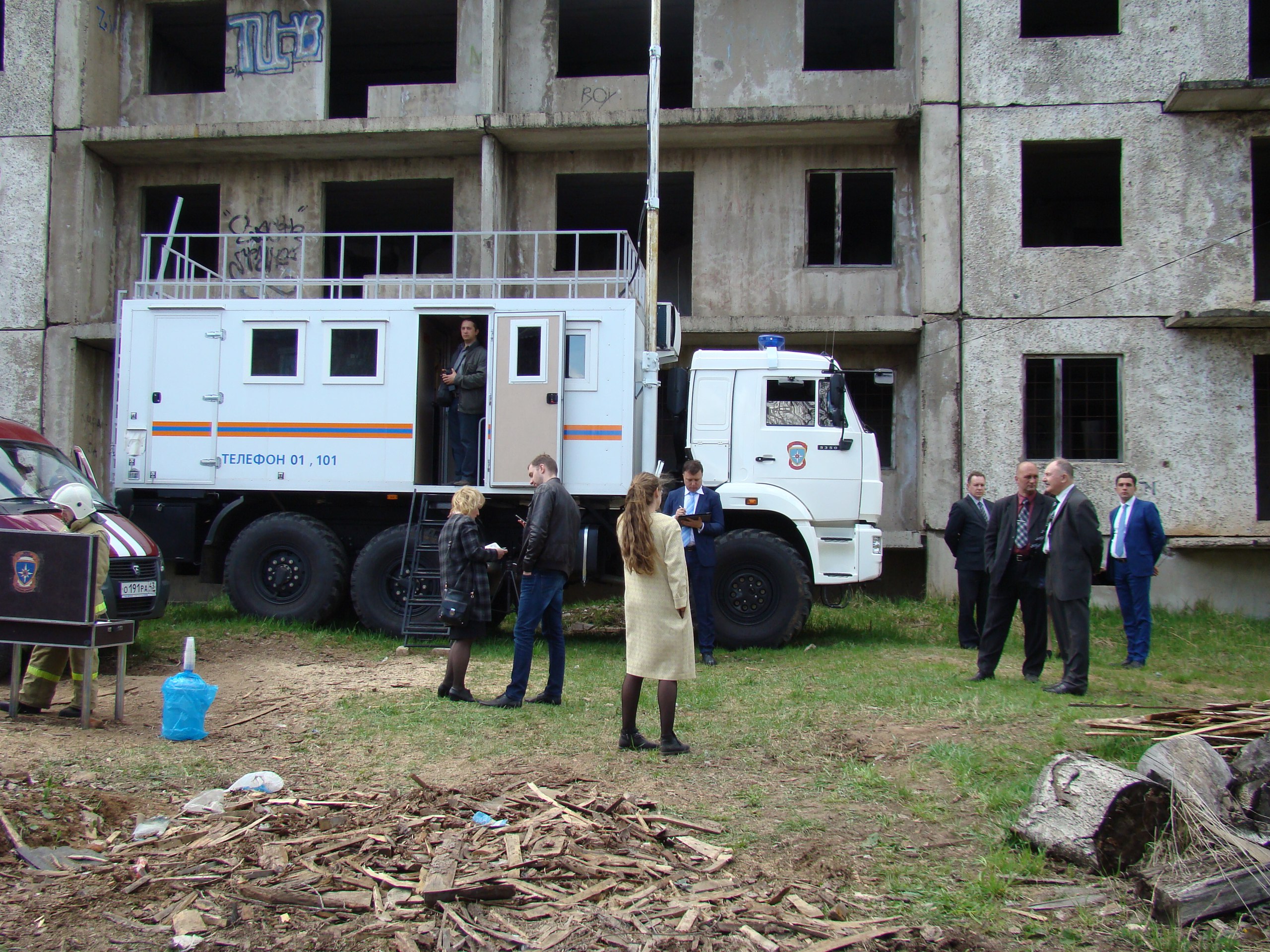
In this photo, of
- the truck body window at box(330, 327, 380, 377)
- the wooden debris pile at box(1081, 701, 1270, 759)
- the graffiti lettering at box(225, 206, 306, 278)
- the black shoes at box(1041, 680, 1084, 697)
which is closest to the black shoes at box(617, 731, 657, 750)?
the wooden debris pile at box(1081, 701, 1270, 759)

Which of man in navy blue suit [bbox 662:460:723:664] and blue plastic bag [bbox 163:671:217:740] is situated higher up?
man in navy blue suit [bbox 662:460:723:664]

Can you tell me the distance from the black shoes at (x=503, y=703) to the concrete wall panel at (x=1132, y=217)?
31.4ft

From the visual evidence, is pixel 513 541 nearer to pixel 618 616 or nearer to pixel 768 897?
pixel 618 616

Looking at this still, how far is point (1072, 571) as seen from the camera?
23.7 ft

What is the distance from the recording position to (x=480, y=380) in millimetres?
9969

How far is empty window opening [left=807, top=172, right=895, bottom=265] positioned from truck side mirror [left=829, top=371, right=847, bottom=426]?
507 cm

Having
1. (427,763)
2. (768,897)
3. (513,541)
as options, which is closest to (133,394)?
(513,541)

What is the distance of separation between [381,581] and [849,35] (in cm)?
1329

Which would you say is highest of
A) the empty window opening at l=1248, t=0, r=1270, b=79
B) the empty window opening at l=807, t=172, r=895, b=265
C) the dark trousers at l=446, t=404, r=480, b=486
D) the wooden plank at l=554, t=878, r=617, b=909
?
the empty window opening at l=1248, t=0, r=1270, b=79

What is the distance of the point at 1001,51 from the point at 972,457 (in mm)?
5883

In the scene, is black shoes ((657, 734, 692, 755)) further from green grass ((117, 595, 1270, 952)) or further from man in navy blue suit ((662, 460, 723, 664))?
man in navy blue suit ((662, 460, 723, 664))

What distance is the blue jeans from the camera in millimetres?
6957

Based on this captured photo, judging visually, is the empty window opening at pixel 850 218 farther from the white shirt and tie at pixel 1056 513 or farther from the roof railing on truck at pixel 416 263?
the white shirt and tie at pixel 1056 513

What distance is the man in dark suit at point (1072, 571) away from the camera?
7.17 m
